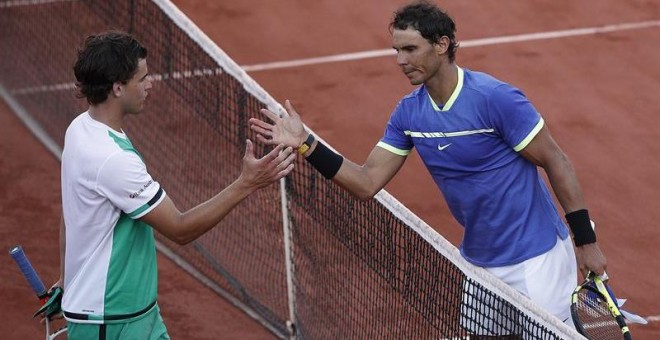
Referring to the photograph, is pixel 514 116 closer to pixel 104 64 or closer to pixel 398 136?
pixel 398 136

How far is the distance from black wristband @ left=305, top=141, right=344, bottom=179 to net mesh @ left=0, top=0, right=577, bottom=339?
0.47m

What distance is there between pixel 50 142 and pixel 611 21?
19.0 feet

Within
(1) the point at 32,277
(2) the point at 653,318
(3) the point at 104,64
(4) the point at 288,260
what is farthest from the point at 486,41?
(3) the point at 104,64

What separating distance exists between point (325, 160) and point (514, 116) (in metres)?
0.90

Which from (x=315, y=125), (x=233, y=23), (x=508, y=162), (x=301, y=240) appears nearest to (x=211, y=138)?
(x=315, y=125)

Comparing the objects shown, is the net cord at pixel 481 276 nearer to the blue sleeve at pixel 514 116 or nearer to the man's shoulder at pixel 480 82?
the blue sleeve at pixel 514 116

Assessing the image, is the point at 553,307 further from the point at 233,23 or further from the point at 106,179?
the point at 233,23

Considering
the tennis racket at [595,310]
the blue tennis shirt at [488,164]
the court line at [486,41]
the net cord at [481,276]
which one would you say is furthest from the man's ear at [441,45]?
the court line at [486,41]

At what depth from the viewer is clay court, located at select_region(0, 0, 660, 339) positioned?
8.13 meters

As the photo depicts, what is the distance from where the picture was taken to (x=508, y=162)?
5.56m

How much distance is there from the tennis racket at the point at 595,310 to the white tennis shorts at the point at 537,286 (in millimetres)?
132

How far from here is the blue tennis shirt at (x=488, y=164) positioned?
5.44 meters

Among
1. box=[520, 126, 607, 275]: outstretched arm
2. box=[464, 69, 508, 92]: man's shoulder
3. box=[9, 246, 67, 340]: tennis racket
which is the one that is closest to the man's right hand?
box=[464, 69, 508, 92]: man's shoulder

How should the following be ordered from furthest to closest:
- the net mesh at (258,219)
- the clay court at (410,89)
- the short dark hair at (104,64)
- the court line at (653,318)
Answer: the clay court at (410,89) → the court line at (653,318) → the net mesh at (258,219) → the short dark hair at (104,64)
